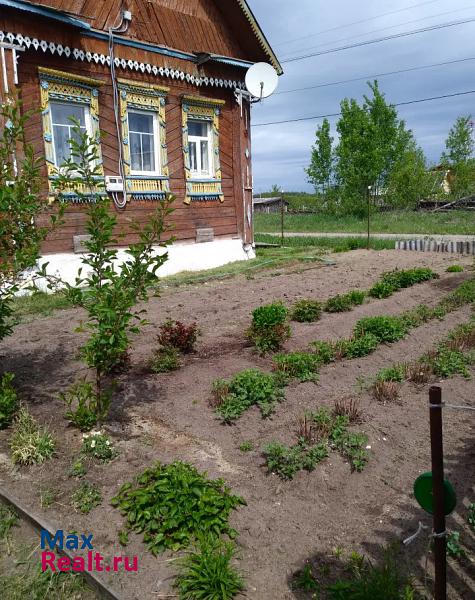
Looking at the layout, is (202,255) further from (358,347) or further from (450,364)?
(450,364)

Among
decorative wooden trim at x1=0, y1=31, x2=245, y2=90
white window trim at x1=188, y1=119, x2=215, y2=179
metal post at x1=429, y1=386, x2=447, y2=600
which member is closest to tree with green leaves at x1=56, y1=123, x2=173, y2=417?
metal post at x1=429, y1=386, x2=447, y2=600

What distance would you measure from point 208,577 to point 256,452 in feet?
4.89

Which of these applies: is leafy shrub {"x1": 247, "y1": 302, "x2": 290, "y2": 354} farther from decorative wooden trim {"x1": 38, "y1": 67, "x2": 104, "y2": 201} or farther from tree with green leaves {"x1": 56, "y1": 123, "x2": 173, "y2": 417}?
decorative wooden trim {"x1": 38, "y1": 67, "x2": 104, "y2": 201}

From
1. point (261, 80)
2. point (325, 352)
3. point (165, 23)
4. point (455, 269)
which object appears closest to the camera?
point (325, 352)

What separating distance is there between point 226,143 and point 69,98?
467 cm

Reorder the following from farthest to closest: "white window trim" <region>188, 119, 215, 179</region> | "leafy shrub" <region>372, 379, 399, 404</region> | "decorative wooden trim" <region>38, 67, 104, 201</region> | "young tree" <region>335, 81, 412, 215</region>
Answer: "young tree" <region>335, 81, 412, 215</region>
"white window trim" <region>188, 119, 215, 179</region>
"decorative wooden trim" <region>38, 67, 104, 201</region>
"leafy shrub" <region>372, 379, 399, 404</region>

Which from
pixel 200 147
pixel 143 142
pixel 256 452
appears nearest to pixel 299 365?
pixel 256 452

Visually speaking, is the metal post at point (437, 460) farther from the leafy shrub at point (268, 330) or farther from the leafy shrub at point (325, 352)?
the leafy shrub at point (268, 330)

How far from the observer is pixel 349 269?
12.9 metres

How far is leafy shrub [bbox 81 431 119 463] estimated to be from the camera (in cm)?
393

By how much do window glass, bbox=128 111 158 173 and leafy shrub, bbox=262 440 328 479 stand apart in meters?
9.52

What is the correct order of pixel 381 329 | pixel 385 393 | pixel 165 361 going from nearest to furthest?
pixel 385 393, pixel 165 361, pixel 381 329

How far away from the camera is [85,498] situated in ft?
11.3

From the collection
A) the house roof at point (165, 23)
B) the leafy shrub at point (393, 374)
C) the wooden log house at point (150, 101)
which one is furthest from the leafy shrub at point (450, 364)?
the house roof at point (165, 23)
